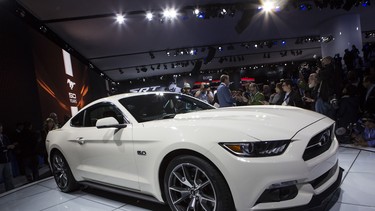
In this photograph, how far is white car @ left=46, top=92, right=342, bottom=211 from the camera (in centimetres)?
200

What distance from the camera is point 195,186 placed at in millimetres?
2404

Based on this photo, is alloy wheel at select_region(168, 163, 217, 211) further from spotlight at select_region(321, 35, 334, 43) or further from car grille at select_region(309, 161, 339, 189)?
spotlight at select_region(321, 35, 334, 43)

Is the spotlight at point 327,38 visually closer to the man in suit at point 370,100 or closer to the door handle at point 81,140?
the man in suit at point 370,100

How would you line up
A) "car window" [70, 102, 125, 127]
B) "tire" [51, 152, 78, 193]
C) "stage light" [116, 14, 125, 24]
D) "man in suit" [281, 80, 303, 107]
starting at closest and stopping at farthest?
"car window" [70, 102, 125, 127] < "tire" [51, 152, 78, 193] < "man in suit" [281, 80, 303, 107] < "stage light" [116, 14, 125, 24]

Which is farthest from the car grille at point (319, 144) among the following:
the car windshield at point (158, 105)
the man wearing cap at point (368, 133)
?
the man wearing cap at point (368, 133)

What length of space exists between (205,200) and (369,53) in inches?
515

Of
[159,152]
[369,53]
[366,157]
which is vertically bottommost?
[366,157]

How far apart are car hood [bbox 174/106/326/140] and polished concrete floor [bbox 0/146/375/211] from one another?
0.93 metres

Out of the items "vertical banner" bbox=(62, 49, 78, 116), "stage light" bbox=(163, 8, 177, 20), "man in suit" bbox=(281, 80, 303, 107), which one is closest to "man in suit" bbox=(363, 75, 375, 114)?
"man in suit" bbox=(281, 80, 303, 107)

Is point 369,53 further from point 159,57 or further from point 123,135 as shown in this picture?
point 123,135

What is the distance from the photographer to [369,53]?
39.6 ft

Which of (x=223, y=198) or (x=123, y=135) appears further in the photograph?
(x=123, y=135)

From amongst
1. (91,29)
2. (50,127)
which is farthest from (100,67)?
(50,127)

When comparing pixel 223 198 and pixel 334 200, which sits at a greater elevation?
pixel 223 198
